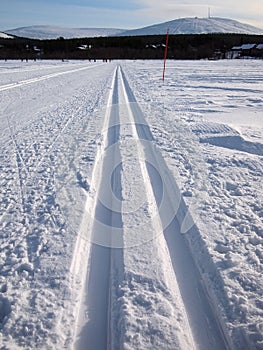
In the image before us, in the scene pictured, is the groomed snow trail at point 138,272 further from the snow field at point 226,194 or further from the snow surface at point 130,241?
the snow field at point 226,194

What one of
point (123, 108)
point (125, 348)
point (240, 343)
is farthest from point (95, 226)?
point (123, 108)

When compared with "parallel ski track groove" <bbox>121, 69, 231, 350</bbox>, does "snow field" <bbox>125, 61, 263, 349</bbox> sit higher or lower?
higher

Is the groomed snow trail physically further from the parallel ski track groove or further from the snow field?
the snow field

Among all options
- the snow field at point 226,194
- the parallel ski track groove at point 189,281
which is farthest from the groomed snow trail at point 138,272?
the snow field at point 226,194

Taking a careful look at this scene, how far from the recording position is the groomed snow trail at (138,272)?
75.5 inches

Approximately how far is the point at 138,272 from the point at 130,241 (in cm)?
43

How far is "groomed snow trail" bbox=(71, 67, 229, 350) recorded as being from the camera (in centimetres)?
192

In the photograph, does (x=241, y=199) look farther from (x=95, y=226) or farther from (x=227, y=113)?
(x=227, y=113)

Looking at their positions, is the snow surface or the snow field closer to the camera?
the snow surface

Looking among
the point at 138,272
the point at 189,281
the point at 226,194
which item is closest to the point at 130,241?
the point at 138,272

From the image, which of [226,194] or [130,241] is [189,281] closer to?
[130,241]

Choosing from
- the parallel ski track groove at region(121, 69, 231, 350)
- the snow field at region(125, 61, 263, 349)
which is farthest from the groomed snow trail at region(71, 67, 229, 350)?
the snow field at region(125, 61, 263, 349)

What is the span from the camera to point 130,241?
276cm

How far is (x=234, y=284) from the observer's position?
Answer: 2277 millimetres
